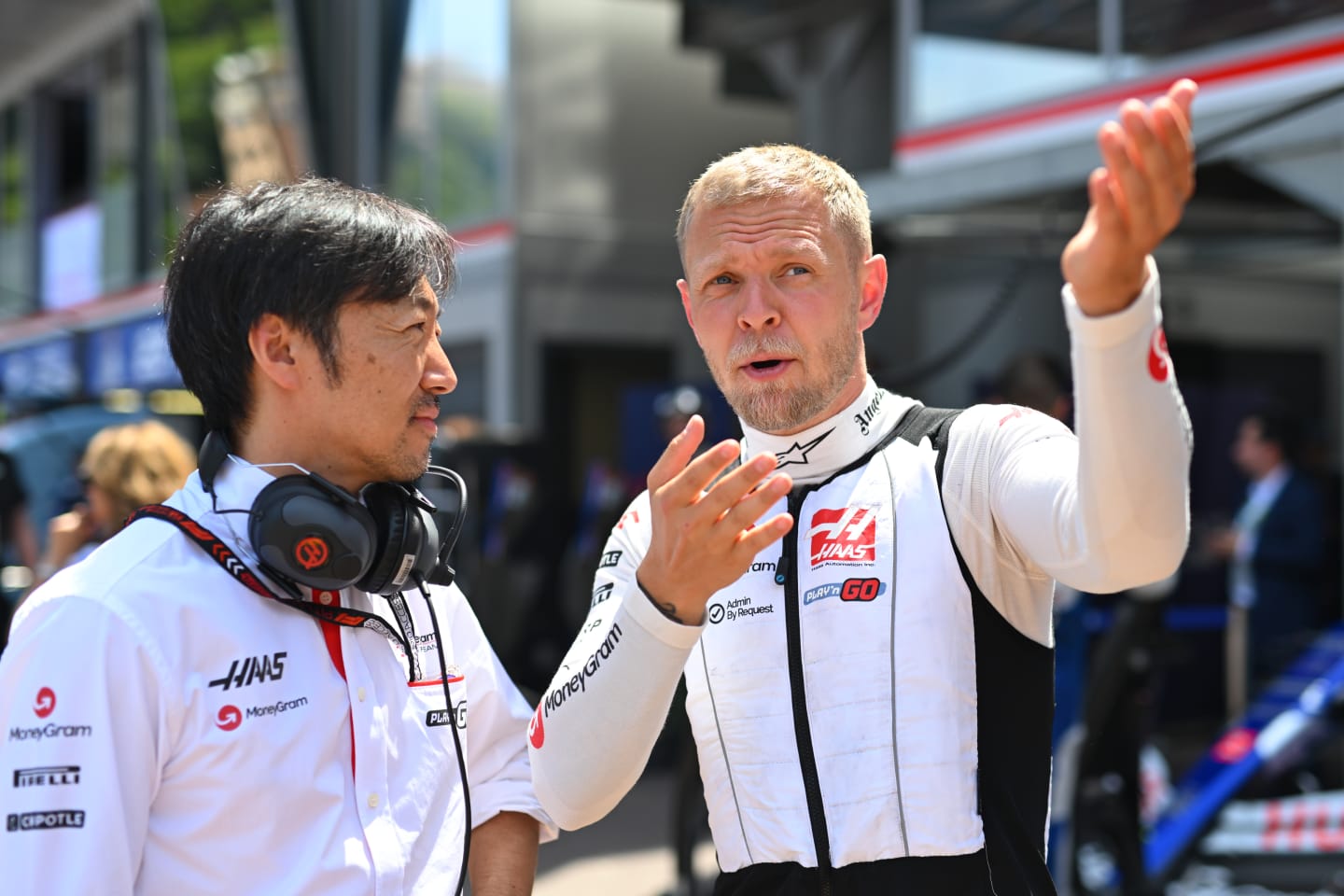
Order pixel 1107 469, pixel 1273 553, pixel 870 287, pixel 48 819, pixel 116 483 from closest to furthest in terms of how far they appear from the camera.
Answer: pixel 1107 469, pixel 48 819, pixel 870 287, pixel 116 483, pixel 1273 553

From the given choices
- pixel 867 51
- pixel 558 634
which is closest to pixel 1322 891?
pixel 558 634

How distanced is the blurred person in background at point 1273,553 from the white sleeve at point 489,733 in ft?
19.9

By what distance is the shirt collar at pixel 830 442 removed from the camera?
6.39 feet

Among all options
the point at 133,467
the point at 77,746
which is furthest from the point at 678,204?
the point at 77,746

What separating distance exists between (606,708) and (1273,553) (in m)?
6.50

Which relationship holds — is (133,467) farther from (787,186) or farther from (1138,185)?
(1138,185)

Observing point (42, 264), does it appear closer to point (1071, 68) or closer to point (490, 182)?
point (490, 182)

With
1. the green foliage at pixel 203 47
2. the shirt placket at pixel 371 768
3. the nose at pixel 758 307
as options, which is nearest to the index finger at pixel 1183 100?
the nose at pixel 758 307

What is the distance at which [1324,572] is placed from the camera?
7574 mm

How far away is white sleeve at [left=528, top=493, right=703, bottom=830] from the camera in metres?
1.66

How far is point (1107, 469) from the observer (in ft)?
4.66

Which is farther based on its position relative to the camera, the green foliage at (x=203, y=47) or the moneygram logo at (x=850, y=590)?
the green foliage at (x=203, y=47)

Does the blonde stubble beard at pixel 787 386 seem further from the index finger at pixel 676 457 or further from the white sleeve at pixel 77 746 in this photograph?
the white sleeve at pixel 77 746

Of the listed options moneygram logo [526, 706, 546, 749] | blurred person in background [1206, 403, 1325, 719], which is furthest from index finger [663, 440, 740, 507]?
blurred person in background [1206, 403, 1325, 719]
